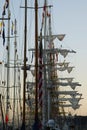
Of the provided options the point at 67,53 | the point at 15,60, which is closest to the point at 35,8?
the point at 15,60

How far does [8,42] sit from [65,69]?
45906 millimetres

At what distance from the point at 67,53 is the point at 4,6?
1848 inches

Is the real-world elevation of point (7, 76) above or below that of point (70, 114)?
above

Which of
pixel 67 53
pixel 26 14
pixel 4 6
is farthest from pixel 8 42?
pixel 67 53

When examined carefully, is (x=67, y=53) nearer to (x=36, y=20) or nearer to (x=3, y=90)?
(x=3, y=90)

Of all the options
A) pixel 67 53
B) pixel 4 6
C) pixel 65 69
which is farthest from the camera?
pixel 65 69

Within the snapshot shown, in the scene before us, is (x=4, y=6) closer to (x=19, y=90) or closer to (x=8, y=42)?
(x=8, y=42)

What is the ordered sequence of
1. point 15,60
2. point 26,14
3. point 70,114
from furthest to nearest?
1. point 70,114
2. point 15,60
3. point 26,14

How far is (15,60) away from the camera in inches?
2295

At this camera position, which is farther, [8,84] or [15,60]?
[15,60]

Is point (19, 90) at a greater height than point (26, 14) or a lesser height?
lesser

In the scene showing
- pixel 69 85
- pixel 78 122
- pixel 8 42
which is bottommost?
pixel 78 122

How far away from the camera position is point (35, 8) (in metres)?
35.3

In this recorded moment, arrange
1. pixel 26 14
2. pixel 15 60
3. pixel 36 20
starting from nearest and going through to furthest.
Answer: pixel 36 20 → pixel 26 14 → pixel 15 60
